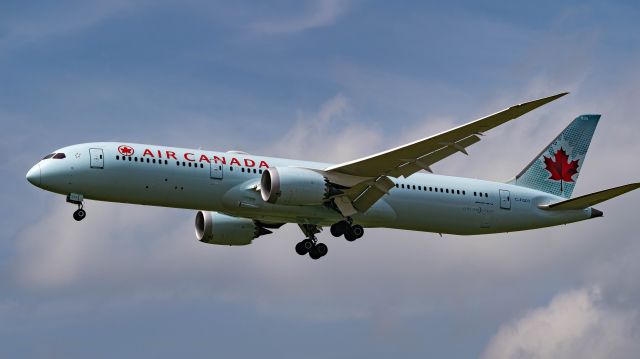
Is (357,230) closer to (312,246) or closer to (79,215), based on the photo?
(312,246)

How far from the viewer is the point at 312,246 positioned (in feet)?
191

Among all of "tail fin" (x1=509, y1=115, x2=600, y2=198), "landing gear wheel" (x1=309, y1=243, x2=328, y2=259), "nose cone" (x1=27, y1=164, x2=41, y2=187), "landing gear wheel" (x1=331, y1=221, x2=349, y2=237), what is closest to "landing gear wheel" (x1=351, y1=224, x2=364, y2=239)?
"landing gear wheel" (x1=331, y1=221, x2=349, y2=237)

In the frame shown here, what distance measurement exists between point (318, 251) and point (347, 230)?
9.86 feet

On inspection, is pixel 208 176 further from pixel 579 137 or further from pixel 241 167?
pixel 579 137

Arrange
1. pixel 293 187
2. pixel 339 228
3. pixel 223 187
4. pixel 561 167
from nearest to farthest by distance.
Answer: pixel 293 187 < pixel 223 187 < pixel 339 228 < pixel 561 167

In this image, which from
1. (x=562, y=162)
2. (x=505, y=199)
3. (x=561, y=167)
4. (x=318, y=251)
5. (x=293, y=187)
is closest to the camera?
(x=293, y=187)

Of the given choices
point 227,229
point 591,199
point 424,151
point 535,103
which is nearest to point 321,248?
point 227,229

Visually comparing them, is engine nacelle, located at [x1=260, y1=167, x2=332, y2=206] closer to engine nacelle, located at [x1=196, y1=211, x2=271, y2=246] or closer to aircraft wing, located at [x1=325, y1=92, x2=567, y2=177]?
aircraft wing, located at [x1=325, y1=92, x2=567, y2=177]

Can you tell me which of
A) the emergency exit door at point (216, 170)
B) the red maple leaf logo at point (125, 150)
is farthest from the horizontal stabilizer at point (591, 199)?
the red maple leaf logo at point (125, 150)

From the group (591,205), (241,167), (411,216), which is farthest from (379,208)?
(591,205)

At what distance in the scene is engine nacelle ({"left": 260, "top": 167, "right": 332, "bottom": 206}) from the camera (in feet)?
170

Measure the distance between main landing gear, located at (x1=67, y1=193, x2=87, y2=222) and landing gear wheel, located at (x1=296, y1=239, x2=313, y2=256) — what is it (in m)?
11.1

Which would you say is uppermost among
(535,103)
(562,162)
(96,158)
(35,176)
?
(562,162)

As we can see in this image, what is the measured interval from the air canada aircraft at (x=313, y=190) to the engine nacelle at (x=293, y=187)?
0.14ft
